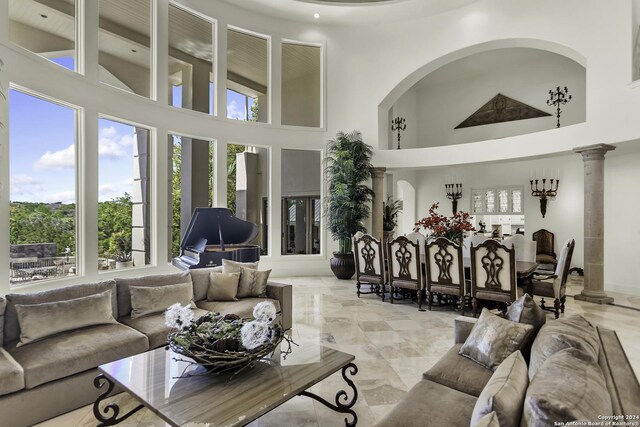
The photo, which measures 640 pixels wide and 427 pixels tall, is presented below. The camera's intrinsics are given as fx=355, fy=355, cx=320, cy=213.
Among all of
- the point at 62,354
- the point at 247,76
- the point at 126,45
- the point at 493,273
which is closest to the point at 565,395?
the point at 62,354

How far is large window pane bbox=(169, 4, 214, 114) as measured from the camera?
22.5 feet

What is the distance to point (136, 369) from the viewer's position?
Answer: 223 cm

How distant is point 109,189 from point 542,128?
948 centimetres

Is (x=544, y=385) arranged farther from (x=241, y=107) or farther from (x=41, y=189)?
(x=241, y=107)

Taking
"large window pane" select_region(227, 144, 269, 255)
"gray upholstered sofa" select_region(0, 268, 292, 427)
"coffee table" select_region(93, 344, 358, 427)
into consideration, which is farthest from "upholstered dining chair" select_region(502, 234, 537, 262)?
"gray upholstered sofa" select_region(0, 268, 292, 427)

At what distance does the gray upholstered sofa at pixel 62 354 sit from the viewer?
7.60ft

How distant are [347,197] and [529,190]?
15.7 ft

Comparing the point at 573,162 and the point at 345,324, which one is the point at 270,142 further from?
the point at 573,162

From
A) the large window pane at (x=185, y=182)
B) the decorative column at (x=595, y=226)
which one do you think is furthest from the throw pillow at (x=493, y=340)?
the large window pane at (x=185, y=182)

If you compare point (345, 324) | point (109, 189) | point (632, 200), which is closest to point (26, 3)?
point (109, 189)

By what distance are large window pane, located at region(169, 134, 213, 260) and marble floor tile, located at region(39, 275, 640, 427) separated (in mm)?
2605

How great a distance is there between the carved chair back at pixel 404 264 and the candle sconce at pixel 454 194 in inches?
199

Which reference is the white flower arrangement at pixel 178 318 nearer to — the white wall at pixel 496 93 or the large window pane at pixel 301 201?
the large window pane at pixel 301 201

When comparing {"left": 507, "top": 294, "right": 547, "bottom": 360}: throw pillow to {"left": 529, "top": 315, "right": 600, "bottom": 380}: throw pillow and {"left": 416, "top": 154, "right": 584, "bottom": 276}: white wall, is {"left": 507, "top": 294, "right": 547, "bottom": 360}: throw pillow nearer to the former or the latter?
{"left": 529, "top": 315, "right": 600, "bottom": 380}: throw pillow
